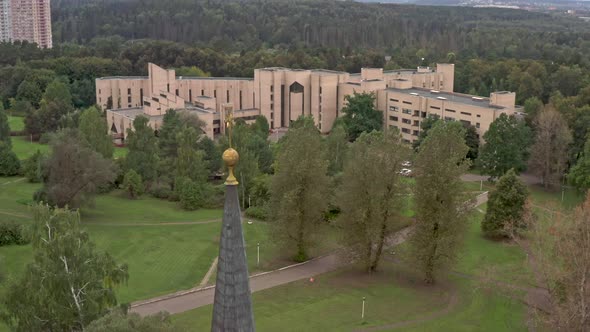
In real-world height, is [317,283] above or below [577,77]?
below

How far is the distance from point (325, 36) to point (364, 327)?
129225 millimetres

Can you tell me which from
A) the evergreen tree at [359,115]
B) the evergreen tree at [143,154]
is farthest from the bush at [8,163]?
the evergreen tree at [359,115]

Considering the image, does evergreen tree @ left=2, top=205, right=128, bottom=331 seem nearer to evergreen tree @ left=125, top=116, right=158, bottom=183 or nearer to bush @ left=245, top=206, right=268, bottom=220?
bush @ left=245, top=206, right=268, bottom=220

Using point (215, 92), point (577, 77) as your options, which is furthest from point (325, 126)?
point (577, 77)

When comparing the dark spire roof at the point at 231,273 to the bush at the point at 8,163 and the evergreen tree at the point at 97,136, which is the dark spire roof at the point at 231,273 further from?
the bush at the point at 8,163

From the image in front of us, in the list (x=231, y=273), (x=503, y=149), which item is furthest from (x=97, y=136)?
(x=231, y=273)

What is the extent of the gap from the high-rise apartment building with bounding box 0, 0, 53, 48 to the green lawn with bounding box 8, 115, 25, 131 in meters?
70.5

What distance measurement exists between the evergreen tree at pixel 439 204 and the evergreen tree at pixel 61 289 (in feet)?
61.4

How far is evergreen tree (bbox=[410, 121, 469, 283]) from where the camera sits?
122ft

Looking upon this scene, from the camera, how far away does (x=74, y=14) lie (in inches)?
7736

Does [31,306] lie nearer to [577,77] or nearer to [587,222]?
[587,222]

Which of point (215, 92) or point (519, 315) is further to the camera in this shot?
point (215, 92)

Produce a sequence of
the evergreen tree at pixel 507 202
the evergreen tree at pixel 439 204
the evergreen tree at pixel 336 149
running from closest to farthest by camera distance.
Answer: the evergreen tree at pixel 439 204, the evergreen tree at pixel 507 202, the evergreen tree at pixel 336 149

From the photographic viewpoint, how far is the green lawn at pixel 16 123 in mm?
86681
